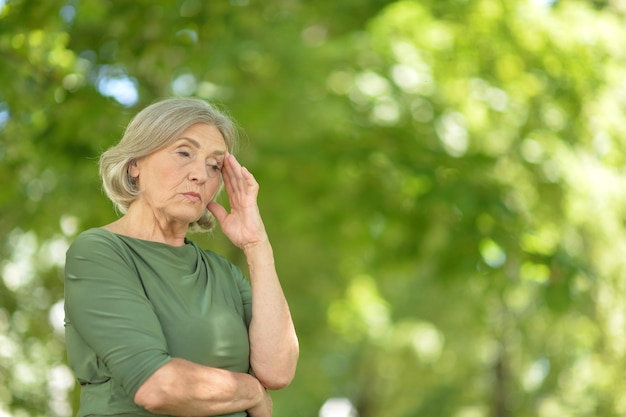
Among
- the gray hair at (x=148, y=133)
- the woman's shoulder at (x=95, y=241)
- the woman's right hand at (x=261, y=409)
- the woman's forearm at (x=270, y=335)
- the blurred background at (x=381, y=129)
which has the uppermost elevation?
the gray hair at (x=148, y=133)

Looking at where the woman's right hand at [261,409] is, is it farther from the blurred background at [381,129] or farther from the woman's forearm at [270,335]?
the blurred background at [381,129]

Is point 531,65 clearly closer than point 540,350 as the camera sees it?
Yes

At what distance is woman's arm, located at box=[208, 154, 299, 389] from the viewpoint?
2895mm

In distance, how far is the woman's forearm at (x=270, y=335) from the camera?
289 cm

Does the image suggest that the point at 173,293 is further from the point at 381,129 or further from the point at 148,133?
the point at 381,129

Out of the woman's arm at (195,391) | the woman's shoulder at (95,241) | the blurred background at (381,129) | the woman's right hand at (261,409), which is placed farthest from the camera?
the blurred background at (381,129)

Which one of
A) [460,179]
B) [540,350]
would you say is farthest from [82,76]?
[540,350]

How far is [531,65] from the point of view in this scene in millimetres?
9203

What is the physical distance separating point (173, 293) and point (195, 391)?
294 mm

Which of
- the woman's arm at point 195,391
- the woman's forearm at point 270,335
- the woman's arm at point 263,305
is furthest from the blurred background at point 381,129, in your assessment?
the woman's arm at point 195,391

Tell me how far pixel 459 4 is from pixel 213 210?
5.89m

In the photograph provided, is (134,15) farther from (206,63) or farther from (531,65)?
(531,65)

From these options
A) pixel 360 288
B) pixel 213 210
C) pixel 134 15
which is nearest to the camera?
pixel 213 210

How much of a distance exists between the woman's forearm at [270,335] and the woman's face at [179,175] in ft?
0.89
